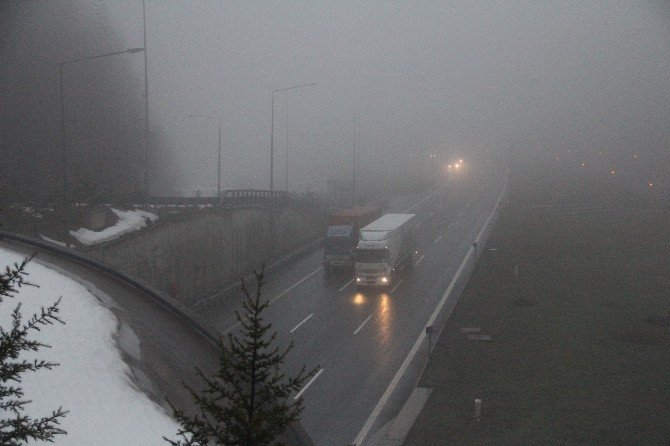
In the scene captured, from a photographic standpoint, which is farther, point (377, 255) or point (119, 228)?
point (377, 255)

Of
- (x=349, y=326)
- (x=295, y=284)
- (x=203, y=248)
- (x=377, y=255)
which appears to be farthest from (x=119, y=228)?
(x=349, y=326)

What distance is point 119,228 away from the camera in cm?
3503

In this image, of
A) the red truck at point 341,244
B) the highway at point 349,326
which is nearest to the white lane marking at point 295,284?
the highway at point 349,326

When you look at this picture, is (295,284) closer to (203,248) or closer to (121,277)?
(203,248)

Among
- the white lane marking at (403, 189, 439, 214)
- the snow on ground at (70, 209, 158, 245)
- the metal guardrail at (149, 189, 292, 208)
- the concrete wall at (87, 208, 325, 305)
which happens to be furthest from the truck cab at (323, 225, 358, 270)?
the white lane marking at (403, 189, 439, 214)

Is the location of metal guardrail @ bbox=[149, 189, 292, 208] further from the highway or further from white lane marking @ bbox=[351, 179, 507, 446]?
white lane marking @ bbox=[351, 179, 507, 446]

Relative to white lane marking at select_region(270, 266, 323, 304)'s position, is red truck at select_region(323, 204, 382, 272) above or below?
above

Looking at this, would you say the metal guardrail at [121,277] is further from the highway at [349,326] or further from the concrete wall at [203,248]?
the concrete wall at [203,248]

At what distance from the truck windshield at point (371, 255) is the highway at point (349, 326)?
1.86 m

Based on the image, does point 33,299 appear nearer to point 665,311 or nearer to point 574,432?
point 574,432

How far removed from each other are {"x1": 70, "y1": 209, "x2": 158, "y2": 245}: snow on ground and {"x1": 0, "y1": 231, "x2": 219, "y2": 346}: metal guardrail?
10523 mm

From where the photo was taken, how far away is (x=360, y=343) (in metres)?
26.9

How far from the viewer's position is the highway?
20.2 metres

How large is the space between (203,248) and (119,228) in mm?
4764
